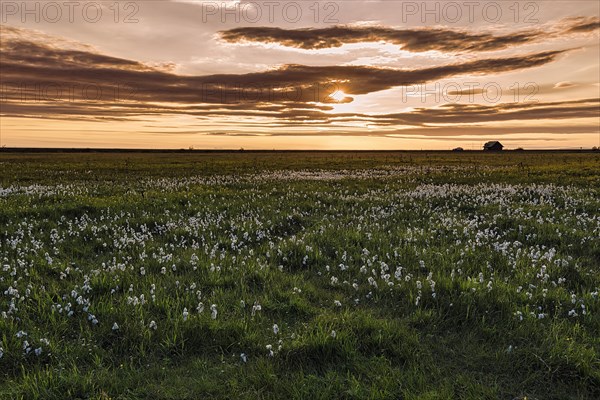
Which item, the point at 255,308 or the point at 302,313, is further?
the point at 302,313

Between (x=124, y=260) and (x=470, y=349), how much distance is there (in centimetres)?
712

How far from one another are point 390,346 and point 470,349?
1.09 metres

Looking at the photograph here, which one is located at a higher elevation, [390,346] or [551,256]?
[551,256]

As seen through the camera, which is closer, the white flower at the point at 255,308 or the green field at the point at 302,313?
the green field at the point at 302,313

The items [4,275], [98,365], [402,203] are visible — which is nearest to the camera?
[98,365]

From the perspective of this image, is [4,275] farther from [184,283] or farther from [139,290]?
[184,283]

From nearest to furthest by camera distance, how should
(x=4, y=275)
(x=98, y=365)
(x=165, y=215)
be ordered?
(x=98, y=365), (x=4, y=275), (x=165, y=215)

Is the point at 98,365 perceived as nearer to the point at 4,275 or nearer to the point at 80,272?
the point at 80,272

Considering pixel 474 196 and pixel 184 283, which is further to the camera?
pixel 474 196

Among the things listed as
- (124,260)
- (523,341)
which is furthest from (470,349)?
(124,260)

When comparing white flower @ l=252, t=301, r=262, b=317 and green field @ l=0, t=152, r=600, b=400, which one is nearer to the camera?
green field @ l=0, t=152, r=600, b=400

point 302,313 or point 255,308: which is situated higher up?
point 255,308

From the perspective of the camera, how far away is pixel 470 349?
17.6ft

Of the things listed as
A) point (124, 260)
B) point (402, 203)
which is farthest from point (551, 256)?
point (124, 260)
